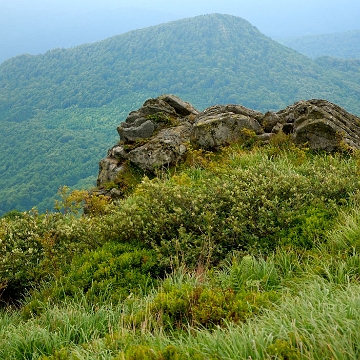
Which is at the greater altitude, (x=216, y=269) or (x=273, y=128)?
(x=273, y=128)

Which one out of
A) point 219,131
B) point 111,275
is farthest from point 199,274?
point 219,131

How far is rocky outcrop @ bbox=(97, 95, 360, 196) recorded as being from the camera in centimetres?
1057

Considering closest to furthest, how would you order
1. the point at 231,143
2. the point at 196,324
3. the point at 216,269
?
the point at 196,324
the point at 216,269
the point at 231,143

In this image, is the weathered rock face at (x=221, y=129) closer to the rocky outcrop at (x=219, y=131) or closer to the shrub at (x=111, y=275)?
the rocky outcrop at (x=219, y=131)

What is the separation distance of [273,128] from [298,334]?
33.4 feet

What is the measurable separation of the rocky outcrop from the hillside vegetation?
2278 mm

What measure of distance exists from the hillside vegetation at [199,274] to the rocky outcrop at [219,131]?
7.47ft

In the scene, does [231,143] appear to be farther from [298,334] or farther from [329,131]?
[298,334]

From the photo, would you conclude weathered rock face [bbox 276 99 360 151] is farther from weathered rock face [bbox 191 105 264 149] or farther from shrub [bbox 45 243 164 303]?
shrub [bbox 45 243 164 303]

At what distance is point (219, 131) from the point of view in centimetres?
1216

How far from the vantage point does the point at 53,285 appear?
19.2 ft

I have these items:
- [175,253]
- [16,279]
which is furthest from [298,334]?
[16,279]

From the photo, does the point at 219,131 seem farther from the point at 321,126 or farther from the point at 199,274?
the point at 199,274

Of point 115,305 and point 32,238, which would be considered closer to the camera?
point 115,305
